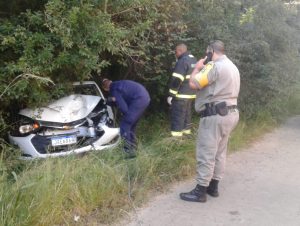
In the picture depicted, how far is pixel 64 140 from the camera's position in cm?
654

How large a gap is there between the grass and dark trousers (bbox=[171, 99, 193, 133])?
0.79 meters

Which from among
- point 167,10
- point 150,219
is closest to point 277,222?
point 150,219

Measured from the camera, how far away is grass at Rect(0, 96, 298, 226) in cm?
448

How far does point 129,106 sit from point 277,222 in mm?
3353

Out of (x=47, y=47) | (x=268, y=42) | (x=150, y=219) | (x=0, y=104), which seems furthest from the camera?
(x=268, y=42)

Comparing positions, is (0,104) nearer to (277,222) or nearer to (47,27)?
(47,27)

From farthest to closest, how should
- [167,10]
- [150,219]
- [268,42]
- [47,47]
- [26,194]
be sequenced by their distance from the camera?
[268,42]
[167,10]
[47,47]
[150,219]
[26,194]

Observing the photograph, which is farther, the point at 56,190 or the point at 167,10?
the point at 167,10

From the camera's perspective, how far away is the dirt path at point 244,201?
5227mm

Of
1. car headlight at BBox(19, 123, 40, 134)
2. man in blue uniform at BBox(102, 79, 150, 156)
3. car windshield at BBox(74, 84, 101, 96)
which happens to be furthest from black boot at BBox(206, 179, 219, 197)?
car windshield at BBox(74, 84, 101, 96)

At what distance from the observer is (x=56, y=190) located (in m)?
4.81

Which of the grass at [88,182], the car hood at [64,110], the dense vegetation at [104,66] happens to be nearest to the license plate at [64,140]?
the car hood at [64,110]

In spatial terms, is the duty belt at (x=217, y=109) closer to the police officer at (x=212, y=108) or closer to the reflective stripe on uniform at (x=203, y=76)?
the police officer at (x=212, y=108)

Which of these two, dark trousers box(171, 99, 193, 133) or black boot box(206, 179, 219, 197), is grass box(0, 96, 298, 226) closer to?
black boot box(206, 179, 219, 197)
